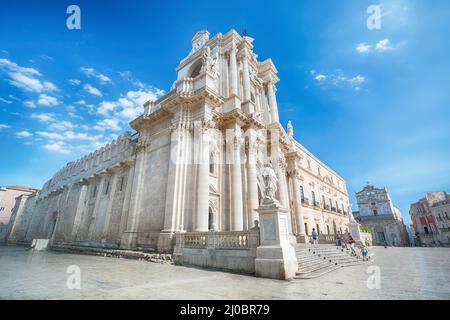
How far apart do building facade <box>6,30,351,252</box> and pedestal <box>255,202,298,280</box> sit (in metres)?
4.60

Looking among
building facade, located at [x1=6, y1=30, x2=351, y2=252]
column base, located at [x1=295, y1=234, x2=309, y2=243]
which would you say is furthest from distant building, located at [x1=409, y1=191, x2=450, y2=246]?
column base, located at [x1=295, y1=234, x2=309, y2=243]

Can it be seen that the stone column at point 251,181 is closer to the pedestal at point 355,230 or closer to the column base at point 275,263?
the column base at point 275,263

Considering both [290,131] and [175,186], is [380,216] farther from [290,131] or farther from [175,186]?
[175,186]

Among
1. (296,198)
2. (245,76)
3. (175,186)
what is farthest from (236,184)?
(245,76)

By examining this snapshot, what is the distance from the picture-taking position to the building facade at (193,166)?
13445 mm

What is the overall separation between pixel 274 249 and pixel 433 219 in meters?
55.8

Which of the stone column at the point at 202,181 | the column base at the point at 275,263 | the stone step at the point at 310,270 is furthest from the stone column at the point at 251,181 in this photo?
the column base at the point at 275,263

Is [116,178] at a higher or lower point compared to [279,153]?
lower

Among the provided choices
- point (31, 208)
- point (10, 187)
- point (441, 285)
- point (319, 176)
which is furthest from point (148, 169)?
point (10, 187)

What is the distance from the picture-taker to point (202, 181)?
12852mm

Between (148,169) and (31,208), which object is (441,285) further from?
(31,208)

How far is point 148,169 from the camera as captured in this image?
16266 mm
